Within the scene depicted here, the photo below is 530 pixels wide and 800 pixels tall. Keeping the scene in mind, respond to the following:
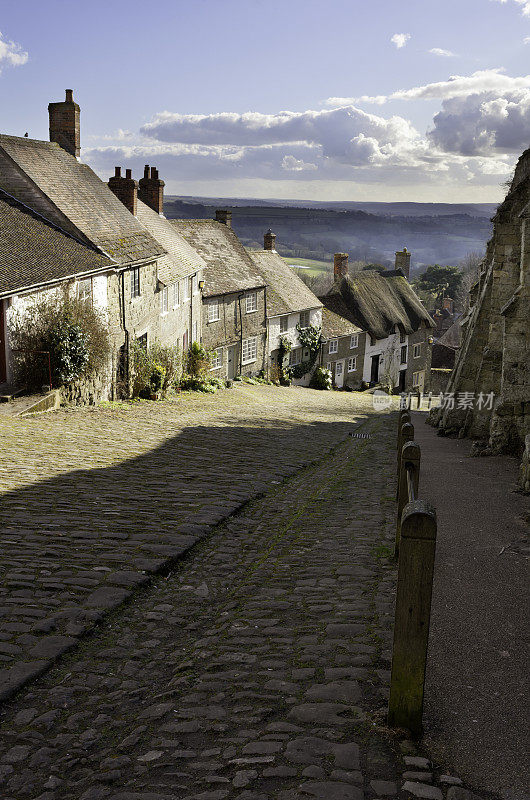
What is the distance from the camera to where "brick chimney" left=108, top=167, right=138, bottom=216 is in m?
24.5

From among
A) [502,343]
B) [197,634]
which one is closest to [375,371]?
[502,343]

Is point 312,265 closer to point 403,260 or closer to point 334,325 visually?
point 403,260

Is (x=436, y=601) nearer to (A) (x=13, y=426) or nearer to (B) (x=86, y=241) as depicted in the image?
(A) (x=13, y=426)

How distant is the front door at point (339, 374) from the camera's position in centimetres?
4488

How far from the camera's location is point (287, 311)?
3938cm

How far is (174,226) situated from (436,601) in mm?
31926

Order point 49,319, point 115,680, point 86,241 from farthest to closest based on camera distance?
point 86,241 → point 49,319 → point 115,680

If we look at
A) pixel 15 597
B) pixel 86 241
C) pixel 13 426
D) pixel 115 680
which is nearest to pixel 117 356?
pixel 86 241

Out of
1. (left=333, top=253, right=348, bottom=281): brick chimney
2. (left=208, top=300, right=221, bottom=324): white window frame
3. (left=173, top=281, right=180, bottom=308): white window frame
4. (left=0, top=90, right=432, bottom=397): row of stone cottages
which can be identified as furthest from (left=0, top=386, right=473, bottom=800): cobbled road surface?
(left=333, top=253, right=348, bottom=281): brick chimney

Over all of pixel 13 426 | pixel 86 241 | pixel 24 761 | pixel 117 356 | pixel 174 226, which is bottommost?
pixel 24 761

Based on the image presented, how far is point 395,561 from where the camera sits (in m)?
6.49

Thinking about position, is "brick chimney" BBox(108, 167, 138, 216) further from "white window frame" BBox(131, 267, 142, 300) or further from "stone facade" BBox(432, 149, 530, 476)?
"stone facade" BBox(432, 149, 530, 476)

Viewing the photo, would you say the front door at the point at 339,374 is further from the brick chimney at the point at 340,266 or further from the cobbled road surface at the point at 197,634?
the cobbled road surface at the point at 197,634

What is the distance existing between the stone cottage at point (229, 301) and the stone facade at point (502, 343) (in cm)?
1706
